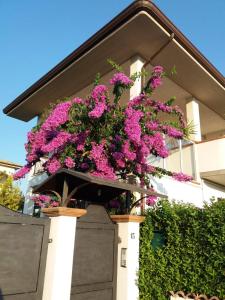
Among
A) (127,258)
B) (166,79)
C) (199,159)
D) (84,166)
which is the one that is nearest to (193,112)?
(166,79)

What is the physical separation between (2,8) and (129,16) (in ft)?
11.9

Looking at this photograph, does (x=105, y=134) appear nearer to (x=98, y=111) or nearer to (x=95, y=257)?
(x=98, y=111)

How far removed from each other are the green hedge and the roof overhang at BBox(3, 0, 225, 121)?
5.21 m

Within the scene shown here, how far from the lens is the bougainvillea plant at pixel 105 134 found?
6094 millimetres

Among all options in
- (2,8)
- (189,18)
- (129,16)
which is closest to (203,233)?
(129,16)

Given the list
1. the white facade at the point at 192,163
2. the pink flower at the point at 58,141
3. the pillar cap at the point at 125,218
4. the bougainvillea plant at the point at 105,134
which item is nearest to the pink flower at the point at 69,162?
the bougainvillea plant at the point at 105,134

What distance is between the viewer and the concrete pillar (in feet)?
16.5

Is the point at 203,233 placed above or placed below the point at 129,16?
below

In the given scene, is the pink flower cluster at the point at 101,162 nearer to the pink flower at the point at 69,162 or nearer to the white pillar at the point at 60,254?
the pink flower at the point at 69,162

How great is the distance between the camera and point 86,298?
446 centimetres

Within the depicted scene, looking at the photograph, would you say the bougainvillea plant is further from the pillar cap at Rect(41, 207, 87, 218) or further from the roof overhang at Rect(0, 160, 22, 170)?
the roof overhang at Rect(0, 160, 22, 170)

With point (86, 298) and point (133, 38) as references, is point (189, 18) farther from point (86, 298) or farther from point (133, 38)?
point (86, 298)

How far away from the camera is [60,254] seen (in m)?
4.06

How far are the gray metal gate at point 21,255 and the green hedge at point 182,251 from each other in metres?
2.54
